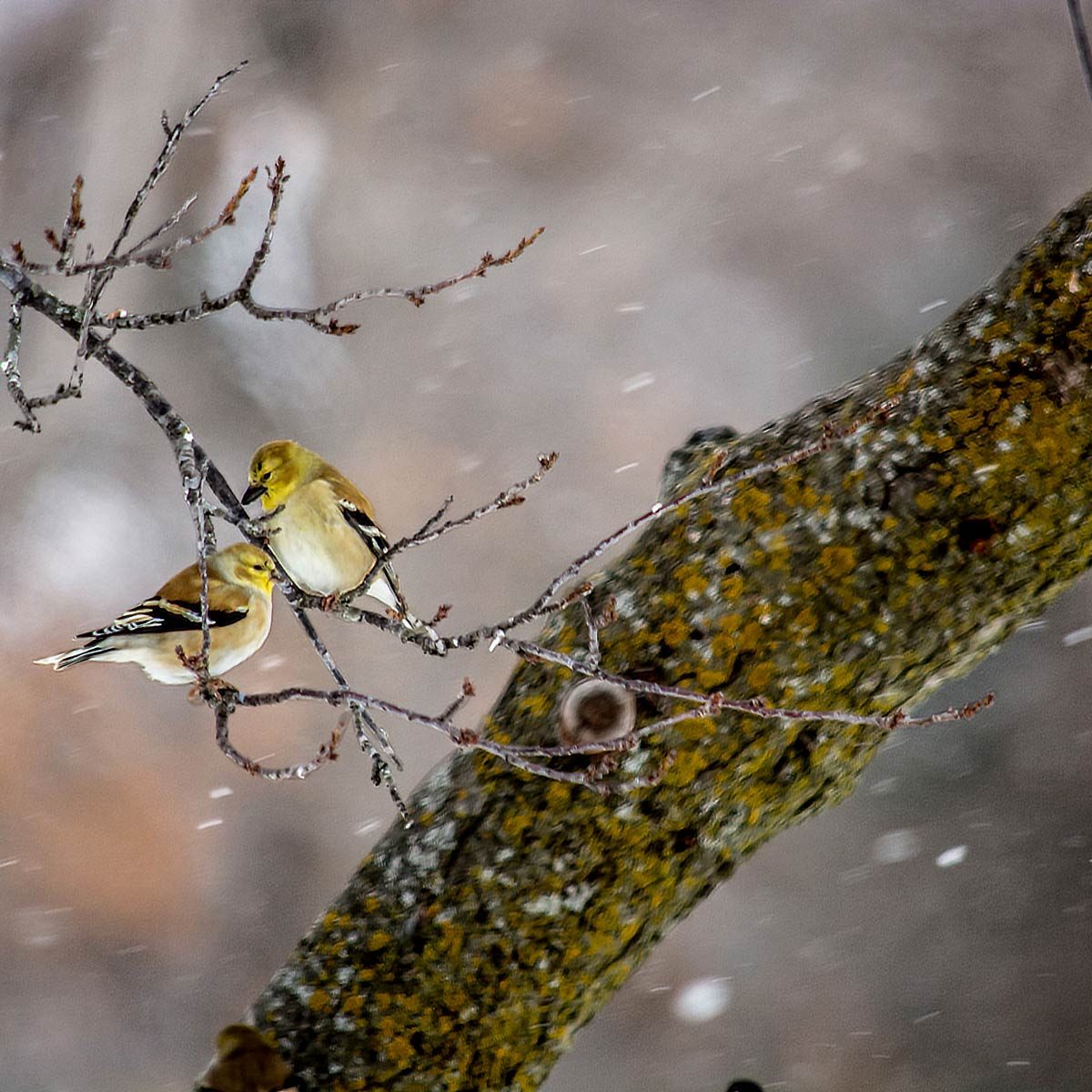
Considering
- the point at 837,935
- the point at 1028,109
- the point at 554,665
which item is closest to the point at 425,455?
the point at 837,935

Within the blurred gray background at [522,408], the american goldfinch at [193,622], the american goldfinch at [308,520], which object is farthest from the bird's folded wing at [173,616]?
the blurred gray background at [522,408]

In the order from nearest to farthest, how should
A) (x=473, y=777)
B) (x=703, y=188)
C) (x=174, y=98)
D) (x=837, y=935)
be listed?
1. (x=473, y=777)
2. (x=837, y=935)
3. (x=174, y=98)
4. (x=703, y=188)

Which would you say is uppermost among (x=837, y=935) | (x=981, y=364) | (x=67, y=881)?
(x=67, y=881)

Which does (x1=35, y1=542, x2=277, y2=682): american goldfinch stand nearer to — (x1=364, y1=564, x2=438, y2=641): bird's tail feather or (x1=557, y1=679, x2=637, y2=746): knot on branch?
(x1=364, y1=564, x2=438, y2=641): bird's tail feather

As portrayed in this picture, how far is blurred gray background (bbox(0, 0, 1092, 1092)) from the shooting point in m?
→ 5.59

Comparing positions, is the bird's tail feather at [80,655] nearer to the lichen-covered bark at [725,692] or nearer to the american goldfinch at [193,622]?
the american goldfinch at [193,622]

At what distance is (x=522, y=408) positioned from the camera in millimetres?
6398

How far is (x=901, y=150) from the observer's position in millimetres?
6340

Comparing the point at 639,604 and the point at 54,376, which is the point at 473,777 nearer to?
the point at 639,604

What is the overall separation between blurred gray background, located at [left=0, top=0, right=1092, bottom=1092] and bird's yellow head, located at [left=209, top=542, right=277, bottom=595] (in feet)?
14.7

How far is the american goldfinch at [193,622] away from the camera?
132cm

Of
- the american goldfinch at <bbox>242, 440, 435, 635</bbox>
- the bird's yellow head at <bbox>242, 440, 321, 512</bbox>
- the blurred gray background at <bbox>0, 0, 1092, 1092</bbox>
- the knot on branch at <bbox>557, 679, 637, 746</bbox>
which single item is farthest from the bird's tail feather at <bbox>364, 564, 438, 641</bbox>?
the blurred gray background at <bbox>0, 0, 1092, 1092</bbox>

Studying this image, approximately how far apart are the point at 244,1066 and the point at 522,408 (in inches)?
215

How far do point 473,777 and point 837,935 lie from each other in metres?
5.02
